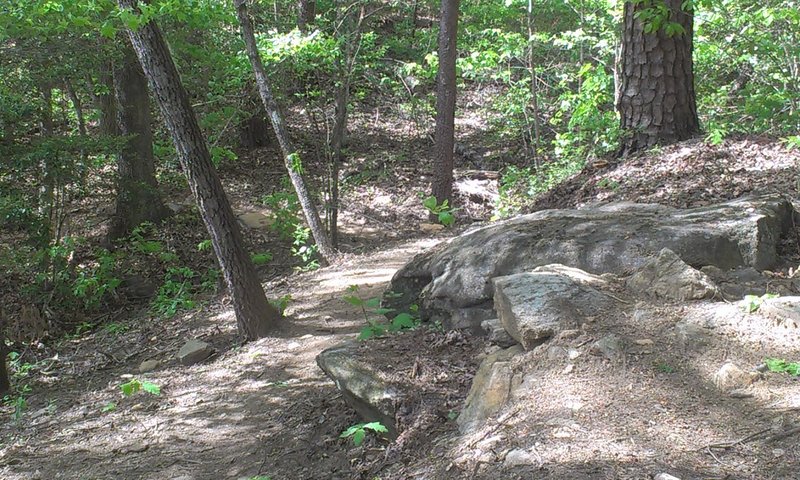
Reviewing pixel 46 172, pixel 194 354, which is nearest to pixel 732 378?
pixel 194 354

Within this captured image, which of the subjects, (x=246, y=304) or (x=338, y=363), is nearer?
(x=338, y=363)

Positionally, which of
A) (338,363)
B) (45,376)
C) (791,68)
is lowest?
(45,376)

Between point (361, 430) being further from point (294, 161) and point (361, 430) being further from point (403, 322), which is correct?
point (294, 161)

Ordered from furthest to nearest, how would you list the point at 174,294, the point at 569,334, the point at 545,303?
Result: the point at 174,294 → the point at 545,303 → the point at 569,334

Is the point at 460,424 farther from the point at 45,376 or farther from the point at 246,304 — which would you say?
the point at 45,376

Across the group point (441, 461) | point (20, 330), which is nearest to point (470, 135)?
point (20, 330)

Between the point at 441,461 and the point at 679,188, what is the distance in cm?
411

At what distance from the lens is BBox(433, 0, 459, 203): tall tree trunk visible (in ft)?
33.8

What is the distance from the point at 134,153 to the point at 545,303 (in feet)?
33.0

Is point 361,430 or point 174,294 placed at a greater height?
point 174,294

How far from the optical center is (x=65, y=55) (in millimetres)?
8375

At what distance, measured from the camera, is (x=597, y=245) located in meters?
4.21

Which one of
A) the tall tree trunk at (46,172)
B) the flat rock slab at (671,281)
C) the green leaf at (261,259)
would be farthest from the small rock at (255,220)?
the flat rock slab at (671,281)

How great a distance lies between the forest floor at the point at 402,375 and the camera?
7.25 feet
